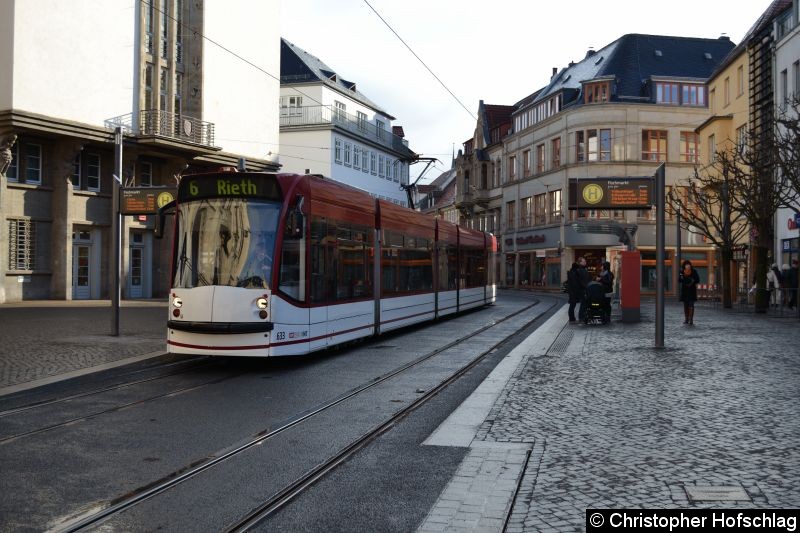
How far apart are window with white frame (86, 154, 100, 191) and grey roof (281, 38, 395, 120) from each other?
2645 cm

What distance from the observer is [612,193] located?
20.3 m

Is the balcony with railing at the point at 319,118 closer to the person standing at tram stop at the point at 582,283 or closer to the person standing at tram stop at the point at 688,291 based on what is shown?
the person standing at tram stop at the point at 582,283

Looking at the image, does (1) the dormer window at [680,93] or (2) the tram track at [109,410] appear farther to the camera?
(1) the dormer window at [680,93]

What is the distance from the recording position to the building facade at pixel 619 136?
192ft

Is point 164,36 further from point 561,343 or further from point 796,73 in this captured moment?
point 561,343

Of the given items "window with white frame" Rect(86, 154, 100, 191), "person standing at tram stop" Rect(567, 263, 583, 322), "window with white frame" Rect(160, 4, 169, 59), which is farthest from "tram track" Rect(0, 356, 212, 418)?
"window with white frame" Rect(160, 4, 169, 59)

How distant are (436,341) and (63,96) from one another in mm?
20671

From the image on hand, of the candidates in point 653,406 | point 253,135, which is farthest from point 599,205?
point 253,135

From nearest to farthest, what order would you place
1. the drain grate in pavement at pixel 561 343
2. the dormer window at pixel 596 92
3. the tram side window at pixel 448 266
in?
the drain grate in pavement at pixel 561 343 < the tram side window at pixel 448 266 < the dormer window at pixel 596 92

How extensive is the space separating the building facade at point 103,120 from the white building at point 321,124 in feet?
54.9

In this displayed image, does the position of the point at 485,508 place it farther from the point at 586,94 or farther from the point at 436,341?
the point at 586,94

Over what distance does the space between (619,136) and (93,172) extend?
121 ft

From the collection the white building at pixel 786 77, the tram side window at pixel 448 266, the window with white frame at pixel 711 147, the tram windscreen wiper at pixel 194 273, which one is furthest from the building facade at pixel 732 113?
the tram windscreen wiper at pixel 194 273

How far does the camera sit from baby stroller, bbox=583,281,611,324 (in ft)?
76.4
